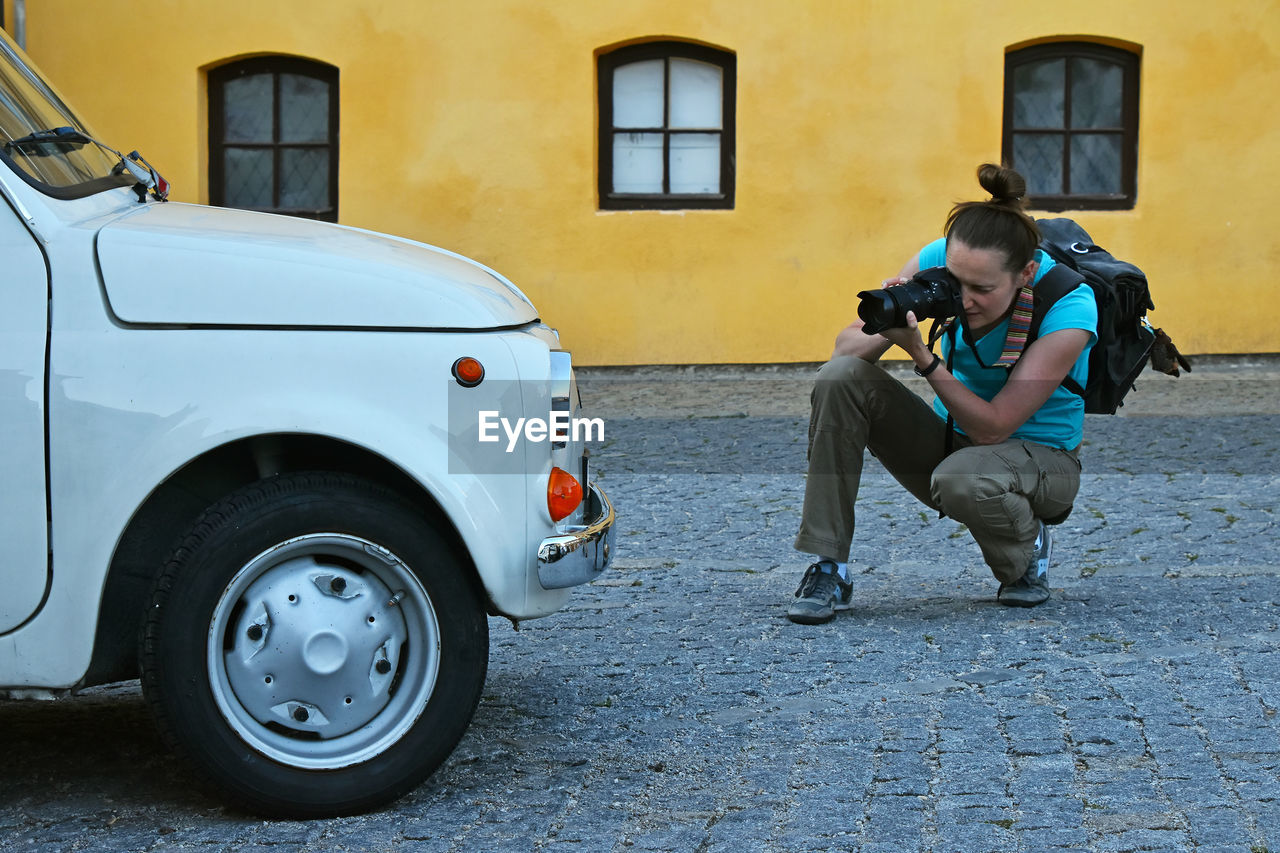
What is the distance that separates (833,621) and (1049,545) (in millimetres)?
827

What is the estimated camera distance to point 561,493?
11.5 feet

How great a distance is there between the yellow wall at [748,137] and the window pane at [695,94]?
337mm

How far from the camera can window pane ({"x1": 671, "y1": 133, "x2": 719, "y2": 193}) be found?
12.7 meters

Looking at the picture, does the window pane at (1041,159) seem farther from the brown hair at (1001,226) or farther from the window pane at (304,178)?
the brown hair at (1001,226)

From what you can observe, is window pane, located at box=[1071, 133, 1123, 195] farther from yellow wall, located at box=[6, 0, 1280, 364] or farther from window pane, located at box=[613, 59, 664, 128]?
window pane, located at box=[613, 59, 664, 128]

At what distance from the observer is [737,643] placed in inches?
192

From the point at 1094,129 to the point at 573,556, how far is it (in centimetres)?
1029

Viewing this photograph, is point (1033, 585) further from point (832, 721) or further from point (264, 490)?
point (264, 490)

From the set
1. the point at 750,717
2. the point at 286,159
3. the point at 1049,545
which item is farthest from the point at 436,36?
the point at 750,717

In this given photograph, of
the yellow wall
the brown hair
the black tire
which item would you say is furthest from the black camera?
the yellow wall

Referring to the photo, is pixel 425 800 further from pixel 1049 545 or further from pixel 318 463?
pixel 1049 545

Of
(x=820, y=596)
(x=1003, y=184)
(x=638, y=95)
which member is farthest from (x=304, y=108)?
(x=1003, y=184)

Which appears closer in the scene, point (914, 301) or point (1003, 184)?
point (914, 301)

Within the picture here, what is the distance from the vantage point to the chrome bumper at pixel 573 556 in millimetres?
3420
